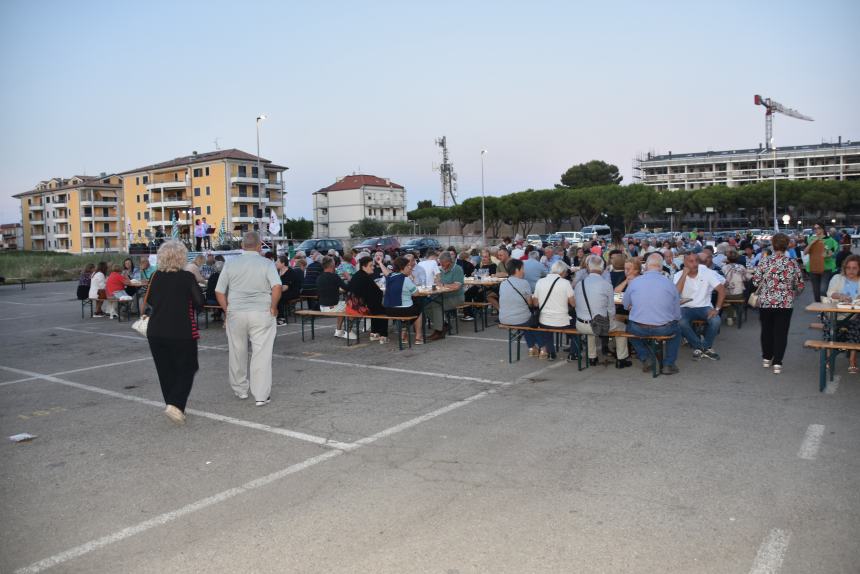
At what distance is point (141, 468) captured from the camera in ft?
18.1

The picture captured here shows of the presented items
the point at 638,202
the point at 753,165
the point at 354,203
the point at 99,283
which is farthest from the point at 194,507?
the point at 753,165

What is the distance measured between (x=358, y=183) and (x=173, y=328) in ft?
331

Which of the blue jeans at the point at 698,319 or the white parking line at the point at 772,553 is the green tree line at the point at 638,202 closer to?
the blue jeans at the point at 698,319

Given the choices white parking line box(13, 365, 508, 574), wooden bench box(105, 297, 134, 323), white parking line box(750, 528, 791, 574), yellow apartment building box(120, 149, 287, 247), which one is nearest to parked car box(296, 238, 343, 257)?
wooden bench box(105, 297, 134, 323)

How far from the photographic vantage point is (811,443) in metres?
5.68

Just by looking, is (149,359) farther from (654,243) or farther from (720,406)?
(654,243)

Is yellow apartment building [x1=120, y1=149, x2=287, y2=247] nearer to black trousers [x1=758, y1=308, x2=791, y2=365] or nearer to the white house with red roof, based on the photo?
the white house with red roof

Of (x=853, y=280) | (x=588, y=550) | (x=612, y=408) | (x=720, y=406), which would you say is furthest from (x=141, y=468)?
(x=853, y=280)

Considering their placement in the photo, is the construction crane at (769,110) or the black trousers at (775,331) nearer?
the black trousers at (775,331)

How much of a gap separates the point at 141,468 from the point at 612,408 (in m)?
4.55

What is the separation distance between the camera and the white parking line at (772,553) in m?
3.63

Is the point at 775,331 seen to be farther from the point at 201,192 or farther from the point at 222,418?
the point at 201,192

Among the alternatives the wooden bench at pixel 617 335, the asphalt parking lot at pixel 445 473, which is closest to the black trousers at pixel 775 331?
the asphalt parking lot at pixel 445 473

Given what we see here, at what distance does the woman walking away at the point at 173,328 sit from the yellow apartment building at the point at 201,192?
7434 cm
